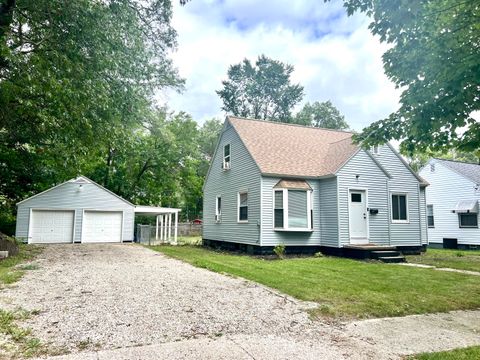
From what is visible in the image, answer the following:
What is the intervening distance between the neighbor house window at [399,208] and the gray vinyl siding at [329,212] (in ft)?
10.2

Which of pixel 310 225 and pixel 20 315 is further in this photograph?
pixel 310 225

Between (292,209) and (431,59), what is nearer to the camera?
(431,59)

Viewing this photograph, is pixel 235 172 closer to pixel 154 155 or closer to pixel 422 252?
pixel 422 252

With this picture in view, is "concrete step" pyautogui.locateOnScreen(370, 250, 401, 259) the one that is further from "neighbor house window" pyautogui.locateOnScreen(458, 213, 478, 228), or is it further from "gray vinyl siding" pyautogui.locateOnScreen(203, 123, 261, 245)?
"neighbor house window" pyautogui.locateOnScreen(458, 213, 478, 228)

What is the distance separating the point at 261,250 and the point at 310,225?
226 cm

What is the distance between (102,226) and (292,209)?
13170 millimetres

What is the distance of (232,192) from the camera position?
16266 millimetres

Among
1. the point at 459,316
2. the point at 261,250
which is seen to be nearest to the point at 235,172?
the point at 261,250

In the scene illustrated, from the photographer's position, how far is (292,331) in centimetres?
434

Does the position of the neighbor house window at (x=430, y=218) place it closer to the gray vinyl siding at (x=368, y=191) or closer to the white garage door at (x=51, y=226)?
the gray vinyl siding at (x=368, y=191)

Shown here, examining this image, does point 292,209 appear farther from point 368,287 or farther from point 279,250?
point 368,287

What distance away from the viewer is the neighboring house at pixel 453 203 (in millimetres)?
19469

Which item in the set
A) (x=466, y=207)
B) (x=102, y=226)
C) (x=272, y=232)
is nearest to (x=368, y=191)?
(x=272, y=232)

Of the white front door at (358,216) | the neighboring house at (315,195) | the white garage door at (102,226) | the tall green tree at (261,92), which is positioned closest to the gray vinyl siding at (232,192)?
the neighboring house at (315,195)
